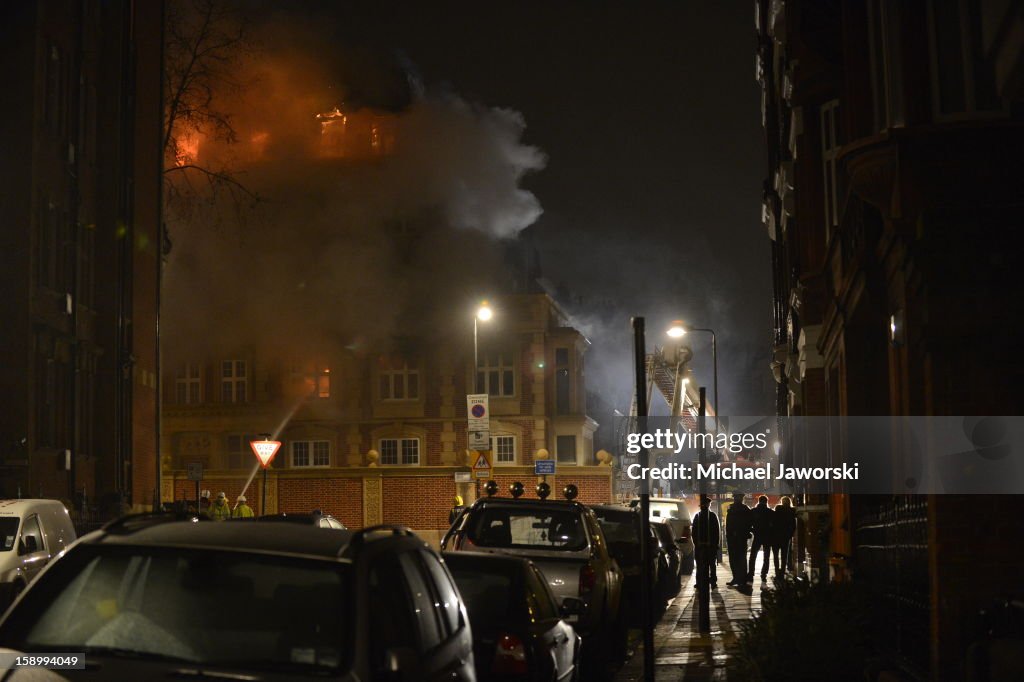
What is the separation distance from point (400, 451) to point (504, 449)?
13.4 ft

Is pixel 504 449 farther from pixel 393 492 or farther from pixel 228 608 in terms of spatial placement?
pixel 228 608

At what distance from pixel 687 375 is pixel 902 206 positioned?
2243 inches

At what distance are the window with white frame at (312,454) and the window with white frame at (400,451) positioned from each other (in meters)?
2.25

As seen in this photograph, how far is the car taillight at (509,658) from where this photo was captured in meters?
7.11

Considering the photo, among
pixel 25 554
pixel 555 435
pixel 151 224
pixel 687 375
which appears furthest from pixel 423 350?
pixel 25 554

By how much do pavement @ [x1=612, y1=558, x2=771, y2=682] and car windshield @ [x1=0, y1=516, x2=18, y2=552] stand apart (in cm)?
618

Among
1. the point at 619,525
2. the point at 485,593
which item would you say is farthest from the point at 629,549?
the point at 485,593

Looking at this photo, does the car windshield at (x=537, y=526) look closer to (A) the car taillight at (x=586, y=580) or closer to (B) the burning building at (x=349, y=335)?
(A) the car taillight at (x=586, y=580)

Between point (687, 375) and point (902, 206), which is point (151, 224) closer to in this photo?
point (902, 206)

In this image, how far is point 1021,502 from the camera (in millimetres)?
9023

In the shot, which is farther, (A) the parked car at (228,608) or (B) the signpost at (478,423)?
(B) the signpost at (478,423)

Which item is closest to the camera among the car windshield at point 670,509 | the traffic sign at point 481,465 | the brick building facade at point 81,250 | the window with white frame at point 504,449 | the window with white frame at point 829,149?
the window with white frame at point 829,149

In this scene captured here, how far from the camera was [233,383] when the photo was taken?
54.8 meters

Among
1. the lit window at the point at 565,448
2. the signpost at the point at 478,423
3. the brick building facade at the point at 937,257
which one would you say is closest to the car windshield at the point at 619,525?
the brick building facade at the point at 937,257
